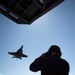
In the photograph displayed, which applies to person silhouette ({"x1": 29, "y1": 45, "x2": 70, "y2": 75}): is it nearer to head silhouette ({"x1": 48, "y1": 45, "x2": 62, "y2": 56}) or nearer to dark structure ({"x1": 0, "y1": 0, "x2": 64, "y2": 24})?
head silhouette ({"x1": 48, "y1": 45, "x2": 62, "y2": 56})

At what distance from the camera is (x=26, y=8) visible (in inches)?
382

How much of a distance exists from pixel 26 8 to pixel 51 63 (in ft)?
20.7

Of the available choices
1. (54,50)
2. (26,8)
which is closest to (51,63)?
(54,50)

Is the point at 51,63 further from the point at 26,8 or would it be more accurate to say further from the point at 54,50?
the point at 26,8

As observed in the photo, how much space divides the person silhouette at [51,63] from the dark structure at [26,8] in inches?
211

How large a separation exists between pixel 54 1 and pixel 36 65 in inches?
233

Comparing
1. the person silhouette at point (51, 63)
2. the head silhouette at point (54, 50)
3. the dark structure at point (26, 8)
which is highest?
the dark structure at point (26, 8)

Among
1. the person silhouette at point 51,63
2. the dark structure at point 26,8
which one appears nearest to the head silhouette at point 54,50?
the person silhouette at point 51,63

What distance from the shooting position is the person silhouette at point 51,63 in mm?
3813

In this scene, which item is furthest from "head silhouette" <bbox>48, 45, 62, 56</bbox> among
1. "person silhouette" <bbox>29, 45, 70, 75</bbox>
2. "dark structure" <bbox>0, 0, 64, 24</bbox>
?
"dark structure" <bbox>0, 0, 64, 24</bbox>

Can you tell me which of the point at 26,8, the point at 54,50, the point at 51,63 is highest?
the point at 26,8

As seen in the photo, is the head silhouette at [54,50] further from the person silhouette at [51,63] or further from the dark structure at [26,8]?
the dark structure at [26,8]

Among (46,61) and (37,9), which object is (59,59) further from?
(37,9)

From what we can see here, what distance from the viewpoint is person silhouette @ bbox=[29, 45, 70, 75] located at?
381 cm
